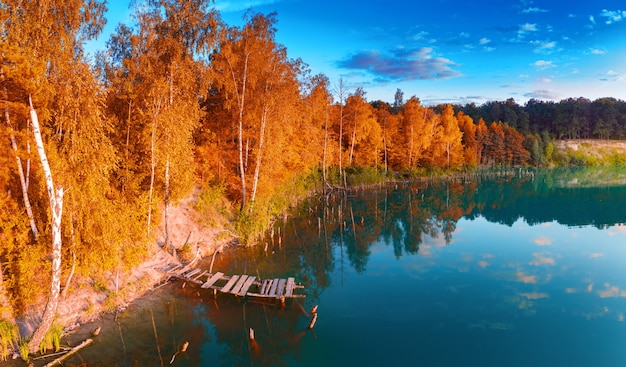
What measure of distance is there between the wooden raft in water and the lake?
0.56 meters

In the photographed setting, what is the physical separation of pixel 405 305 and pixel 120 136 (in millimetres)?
17567

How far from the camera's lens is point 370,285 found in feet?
65.2

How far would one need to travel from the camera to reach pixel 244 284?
1719 centimetres

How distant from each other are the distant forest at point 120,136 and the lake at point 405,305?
10.4 feet

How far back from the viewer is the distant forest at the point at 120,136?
A: 39.2 feet

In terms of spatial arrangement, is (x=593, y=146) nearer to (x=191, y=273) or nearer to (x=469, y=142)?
(x=469, y=142)

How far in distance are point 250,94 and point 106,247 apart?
18.1 m

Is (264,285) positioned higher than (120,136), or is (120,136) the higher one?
(120,136)

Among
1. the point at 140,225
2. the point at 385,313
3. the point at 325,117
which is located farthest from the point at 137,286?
the point at 325,117

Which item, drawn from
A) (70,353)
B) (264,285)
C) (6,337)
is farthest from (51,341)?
(264,285)

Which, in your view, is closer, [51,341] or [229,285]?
[51,341]

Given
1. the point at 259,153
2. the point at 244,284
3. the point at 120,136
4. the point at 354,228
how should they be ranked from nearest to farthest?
the point at 244,284 → the point at 120,136 → the point at 259,153 → the point at 354,228

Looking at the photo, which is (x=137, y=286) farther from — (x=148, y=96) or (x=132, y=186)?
(x=148, y=96)

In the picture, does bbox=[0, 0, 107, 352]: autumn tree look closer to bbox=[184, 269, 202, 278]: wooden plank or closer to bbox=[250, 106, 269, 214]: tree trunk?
bbox=[184, 269, 202, 278]: wooden plank
